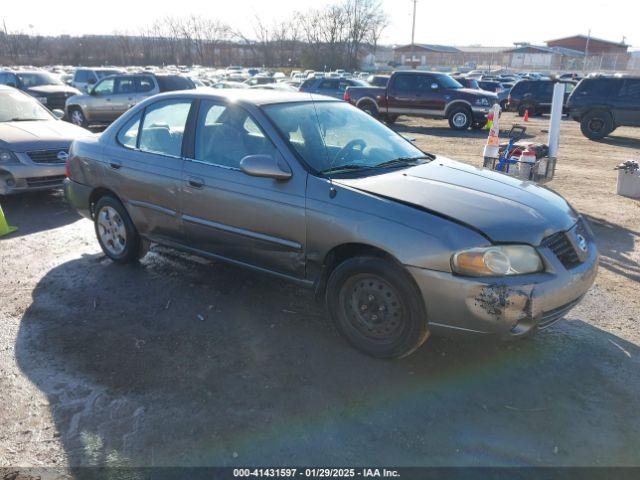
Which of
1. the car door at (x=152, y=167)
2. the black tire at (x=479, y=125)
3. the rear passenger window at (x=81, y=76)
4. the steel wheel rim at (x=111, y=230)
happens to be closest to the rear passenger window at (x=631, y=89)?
the black tire at (x=479, y=125)

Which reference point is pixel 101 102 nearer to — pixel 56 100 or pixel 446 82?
pixel 56 100

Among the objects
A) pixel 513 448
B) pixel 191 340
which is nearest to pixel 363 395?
pixel 513 448

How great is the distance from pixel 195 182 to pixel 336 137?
1202 millimetres

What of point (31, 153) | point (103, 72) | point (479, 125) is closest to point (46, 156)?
point (31, 153)

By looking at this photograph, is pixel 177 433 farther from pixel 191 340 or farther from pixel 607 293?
pixel 607 293

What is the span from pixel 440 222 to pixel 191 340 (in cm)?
202

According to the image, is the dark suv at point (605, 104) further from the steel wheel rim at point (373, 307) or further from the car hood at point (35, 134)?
the steel wheel rim at point (373, 307)

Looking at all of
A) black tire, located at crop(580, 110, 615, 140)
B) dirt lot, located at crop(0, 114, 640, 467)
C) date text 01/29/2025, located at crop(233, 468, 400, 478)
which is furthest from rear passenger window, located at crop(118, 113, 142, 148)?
black tire, located at crop(580, 110, 615, 140)

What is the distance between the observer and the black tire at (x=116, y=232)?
5141 mm

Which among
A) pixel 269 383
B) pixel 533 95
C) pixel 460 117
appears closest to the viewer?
pixel 269 383

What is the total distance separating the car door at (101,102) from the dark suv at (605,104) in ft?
45.8

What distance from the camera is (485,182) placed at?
12.9ft

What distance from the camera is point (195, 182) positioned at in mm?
4270

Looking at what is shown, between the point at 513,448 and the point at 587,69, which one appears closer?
the point at 513,448
